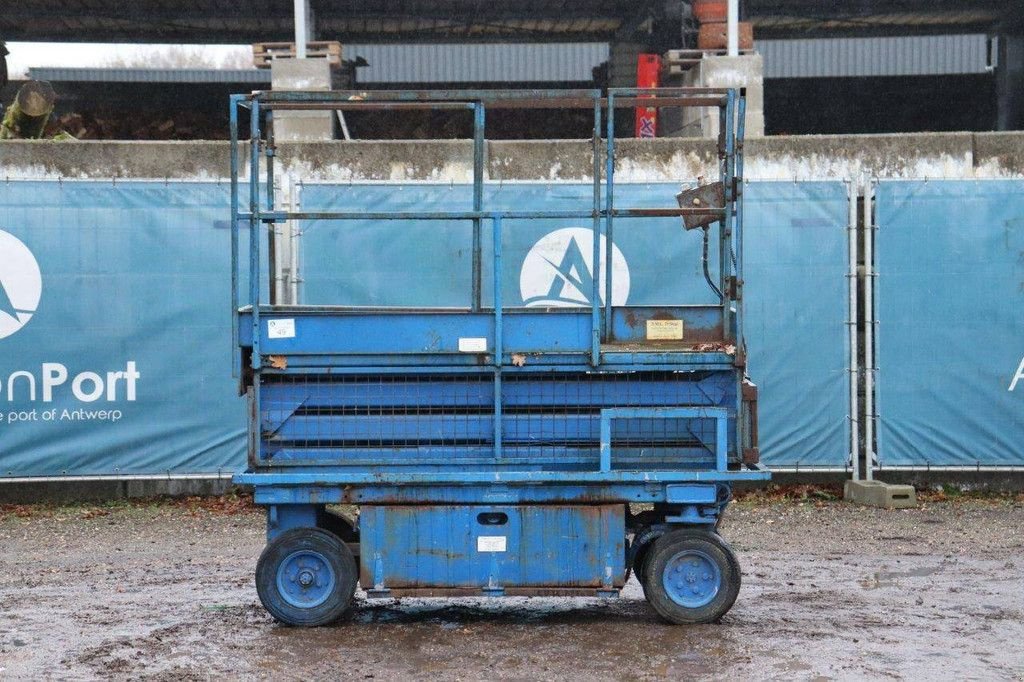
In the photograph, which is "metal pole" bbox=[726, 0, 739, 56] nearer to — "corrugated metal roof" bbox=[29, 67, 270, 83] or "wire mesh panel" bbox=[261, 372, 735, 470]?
"wire mesh panel" bbox=[261, 372, 735, 470]

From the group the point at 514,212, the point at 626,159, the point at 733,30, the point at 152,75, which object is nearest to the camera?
the point at 514,212

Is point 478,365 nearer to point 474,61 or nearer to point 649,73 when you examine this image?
point 649,73

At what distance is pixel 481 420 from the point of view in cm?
781

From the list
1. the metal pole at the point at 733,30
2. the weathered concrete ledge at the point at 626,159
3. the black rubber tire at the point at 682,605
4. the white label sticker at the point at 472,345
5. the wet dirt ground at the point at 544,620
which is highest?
the metal pole at the point at 733,30

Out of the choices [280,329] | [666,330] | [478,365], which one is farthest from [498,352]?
[280,329]

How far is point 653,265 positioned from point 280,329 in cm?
498

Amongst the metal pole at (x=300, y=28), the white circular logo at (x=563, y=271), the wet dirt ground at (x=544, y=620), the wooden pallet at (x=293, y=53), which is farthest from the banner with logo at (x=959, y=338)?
the wooden pallet at (x=293, y=53)

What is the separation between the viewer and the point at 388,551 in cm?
772

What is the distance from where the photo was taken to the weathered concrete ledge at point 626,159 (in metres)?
12.2

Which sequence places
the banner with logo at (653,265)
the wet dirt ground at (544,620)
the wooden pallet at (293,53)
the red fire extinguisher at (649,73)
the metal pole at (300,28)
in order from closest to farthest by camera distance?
the wet dirt ground at (544,620), the banner with logo at (653,265), the metal pole at (300,28), the wooden pallet at (293,53), the red fire extinguisher at (649,73)

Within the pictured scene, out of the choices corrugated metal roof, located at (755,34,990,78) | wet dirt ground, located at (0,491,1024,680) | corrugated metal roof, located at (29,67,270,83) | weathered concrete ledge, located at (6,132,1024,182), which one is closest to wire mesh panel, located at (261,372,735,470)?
wet dirt ground, located at (0,491,1024,680)

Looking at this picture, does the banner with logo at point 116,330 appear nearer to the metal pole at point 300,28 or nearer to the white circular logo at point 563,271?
the white circular logo at point 563,271

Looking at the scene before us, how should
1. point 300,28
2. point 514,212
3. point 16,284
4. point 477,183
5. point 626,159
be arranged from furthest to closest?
point 300,28, point 626,159, point 16,284, point 477,183, point 514,212

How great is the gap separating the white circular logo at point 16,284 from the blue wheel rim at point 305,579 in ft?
16.8
